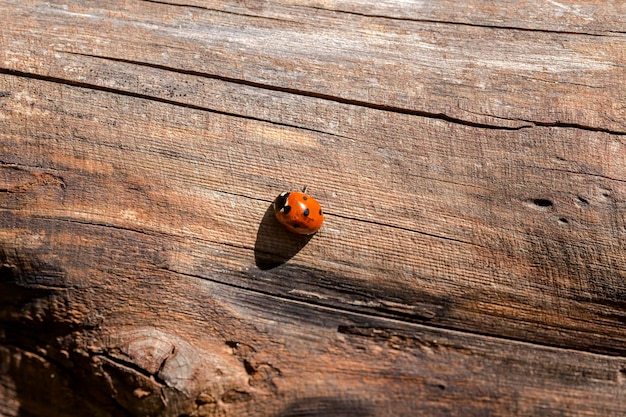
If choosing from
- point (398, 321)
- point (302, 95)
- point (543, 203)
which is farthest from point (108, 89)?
point (543, 203)

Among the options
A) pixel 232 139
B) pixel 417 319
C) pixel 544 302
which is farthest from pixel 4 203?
pixel 544 302

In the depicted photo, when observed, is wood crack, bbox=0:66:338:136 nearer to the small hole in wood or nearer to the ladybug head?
the ladybug head

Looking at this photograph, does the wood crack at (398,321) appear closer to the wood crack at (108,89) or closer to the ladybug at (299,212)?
the ladybug at (299,212)

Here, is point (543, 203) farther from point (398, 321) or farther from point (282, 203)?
point (282, 203)

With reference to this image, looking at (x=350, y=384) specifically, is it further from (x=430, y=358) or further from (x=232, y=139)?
(x=232, y=139)

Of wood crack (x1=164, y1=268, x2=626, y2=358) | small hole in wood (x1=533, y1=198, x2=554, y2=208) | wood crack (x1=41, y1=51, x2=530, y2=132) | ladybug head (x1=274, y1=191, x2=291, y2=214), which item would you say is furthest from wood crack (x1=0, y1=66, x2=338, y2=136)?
small hole in wood (x1=533, y1=198, x2=554, y2=208)

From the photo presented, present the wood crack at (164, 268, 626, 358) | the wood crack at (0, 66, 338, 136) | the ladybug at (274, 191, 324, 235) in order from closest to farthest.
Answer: the ladybug at (274, 191, 324, 235)
the wood crack at (164, 268, 626, 358)
the wood crack at (0, 66, 338, 136)
